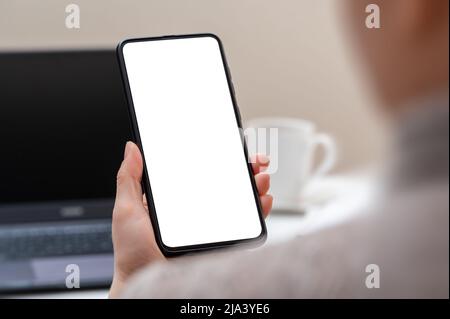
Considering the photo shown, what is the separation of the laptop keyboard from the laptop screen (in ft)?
0.15

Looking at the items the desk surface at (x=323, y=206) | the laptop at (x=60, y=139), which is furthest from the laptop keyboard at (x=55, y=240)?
the desk surface at (x=323, y=206)

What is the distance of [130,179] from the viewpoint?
1.68ft

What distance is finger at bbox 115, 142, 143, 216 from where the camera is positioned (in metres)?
0.51

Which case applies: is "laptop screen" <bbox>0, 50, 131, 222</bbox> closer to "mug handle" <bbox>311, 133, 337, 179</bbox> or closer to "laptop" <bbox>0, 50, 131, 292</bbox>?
"laptop" <bbox>0, 50, 131, 292</bbox>

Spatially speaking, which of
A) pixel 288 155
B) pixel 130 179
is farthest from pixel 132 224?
pixel 288 155

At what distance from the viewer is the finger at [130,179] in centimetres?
51

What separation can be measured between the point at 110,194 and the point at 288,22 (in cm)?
26

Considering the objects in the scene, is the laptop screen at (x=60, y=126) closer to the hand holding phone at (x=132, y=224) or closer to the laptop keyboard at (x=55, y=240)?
the laptop keyboard at (x=55, y=240)

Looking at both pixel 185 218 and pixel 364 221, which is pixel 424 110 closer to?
pixel 364 221

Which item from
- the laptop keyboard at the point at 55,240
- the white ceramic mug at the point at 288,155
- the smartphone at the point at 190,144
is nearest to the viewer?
the smartphone at the point at 190,144

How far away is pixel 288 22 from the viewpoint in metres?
0.75

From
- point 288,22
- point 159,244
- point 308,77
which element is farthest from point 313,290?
point 308,77

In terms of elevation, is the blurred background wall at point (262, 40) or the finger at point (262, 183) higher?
the blurred background wall at point (262, 40)

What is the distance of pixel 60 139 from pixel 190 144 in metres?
0.30
